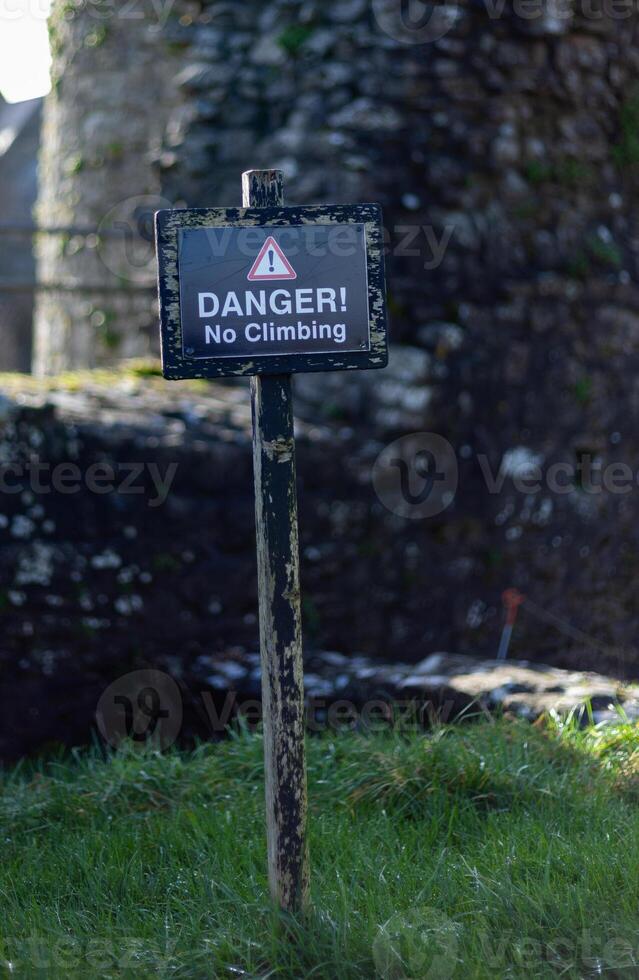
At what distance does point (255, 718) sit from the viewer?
156 inches

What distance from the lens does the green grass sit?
2.05 meters

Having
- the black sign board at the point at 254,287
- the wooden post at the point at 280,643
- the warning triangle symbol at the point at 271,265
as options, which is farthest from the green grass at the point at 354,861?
the warning triangle symbol at the point at 271,265

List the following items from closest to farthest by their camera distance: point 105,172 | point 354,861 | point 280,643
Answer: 1. point 280,643
2. point 354,861
3. point 105,172

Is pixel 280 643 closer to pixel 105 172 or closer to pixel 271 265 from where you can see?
pixel 271 265

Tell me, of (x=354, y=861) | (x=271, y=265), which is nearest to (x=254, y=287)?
(x=271, y=265)

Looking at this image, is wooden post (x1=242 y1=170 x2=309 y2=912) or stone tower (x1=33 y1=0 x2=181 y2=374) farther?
stone tower (x1=33 y1=0 x2=181 y2=374)

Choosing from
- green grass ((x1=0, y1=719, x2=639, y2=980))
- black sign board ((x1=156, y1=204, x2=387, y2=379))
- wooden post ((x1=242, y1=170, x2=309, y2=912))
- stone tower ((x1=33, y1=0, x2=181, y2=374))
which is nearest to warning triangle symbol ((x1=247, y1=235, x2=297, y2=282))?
black sign board ((x1=156, y1=204, x2=387, y2=379))

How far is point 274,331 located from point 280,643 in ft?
2.08

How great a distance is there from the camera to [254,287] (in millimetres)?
2271

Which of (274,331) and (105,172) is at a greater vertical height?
(105,172)

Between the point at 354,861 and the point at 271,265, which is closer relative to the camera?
the point at 271,265

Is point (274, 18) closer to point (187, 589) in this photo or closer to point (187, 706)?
point (187, 589)

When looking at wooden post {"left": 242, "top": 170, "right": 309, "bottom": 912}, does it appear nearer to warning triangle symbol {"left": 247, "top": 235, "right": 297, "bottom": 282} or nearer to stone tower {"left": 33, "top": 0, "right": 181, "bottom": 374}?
warning triangle symbol {"left": 247, "top": 235, "right": 297, "bottom": 282}

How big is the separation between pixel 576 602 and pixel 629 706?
1.94 metres
